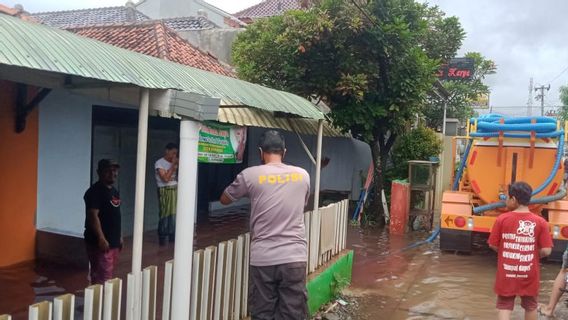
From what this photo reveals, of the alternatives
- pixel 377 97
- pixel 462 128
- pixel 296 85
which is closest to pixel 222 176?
pixel 296 85

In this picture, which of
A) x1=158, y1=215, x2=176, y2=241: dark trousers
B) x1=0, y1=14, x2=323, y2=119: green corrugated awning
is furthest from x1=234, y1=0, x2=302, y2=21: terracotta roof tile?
x1=0, y1=14, x2=323, y2=119: green corrugated awning

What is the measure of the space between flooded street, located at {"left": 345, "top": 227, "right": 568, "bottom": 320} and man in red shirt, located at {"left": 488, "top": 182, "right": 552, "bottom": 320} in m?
1.38

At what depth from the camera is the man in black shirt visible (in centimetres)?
469

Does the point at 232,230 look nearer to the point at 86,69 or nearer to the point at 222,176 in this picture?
the point at 222,176

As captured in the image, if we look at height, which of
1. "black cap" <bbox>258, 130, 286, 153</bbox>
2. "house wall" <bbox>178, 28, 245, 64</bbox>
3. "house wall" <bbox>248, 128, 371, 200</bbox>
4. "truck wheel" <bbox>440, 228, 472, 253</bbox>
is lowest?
"truck wheel" <bbox>440, 228, 472, 253</bbox>

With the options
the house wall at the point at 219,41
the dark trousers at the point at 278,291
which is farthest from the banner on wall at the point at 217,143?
the house wall at the point at 219,41

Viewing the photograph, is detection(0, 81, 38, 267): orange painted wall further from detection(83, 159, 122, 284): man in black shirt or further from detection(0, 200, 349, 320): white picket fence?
detection(0, 200, 349, 320): white picket fence

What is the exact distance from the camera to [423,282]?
7.18 m

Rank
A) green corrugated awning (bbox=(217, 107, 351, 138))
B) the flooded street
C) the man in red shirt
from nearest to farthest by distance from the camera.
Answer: the man in red shirt < green corrugated awning (bbox=(217, 107, 351, 138)) < the flooded street

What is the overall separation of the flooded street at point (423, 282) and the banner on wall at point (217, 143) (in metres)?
2.27

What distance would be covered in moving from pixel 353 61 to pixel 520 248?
568cm

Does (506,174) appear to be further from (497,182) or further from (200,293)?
(200,293)

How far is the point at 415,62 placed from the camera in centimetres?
984

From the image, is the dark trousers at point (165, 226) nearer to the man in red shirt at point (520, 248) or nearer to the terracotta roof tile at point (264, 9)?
the man in red shirt at point (520, 248)
